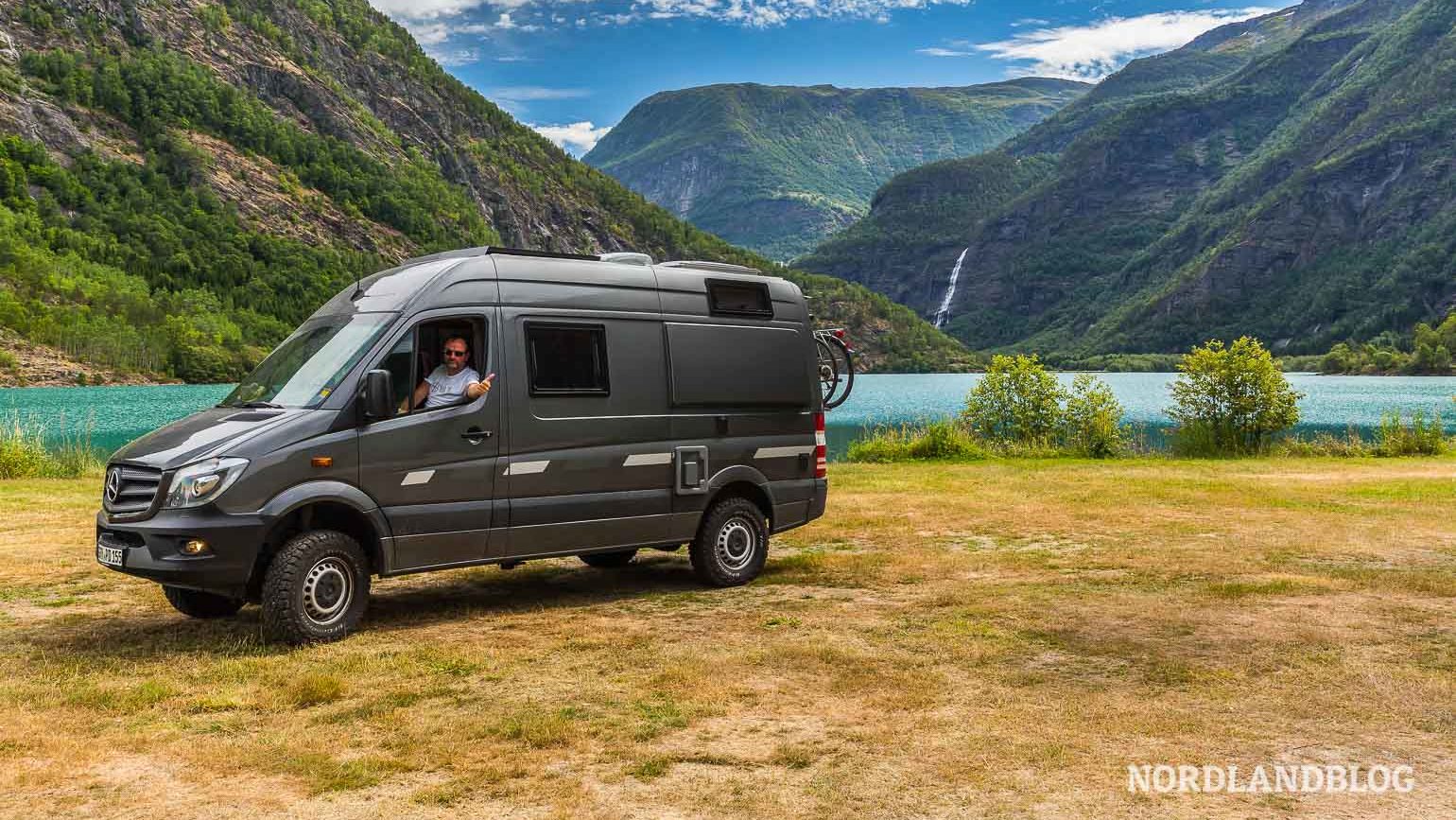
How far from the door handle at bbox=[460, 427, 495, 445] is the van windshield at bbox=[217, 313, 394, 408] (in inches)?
39.9

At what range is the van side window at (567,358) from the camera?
9.35 m

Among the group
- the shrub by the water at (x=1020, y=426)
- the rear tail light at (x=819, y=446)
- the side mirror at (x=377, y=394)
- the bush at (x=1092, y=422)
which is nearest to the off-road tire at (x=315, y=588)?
the side mirror at (x=377, y=394)

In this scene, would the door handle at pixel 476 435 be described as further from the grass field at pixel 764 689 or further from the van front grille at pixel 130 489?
the van front grille at pixel 130 489

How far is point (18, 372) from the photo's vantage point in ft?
335

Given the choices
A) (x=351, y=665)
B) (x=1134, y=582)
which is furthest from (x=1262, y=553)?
(x=351, y=665)

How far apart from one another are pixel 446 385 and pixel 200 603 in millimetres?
2714

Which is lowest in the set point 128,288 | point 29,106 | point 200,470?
point 200,470

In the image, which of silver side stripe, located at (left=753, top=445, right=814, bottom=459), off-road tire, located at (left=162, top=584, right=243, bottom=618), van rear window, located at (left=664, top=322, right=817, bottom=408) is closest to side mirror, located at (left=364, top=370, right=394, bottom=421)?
off-road tire, located at (left=162, top=584, right=243, bottom=618)

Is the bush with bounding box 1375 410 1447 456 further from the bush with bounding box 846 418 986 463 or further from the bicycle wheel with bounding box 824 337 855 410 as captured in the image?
the bicycle wheel with bounding box 824 337 855 410

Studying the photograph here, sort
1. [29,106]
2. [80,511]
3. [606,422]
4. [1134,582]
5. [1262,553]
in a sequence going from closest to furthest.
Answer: [606,422], [1134,582], [1262,553], [80,511], [29,106]

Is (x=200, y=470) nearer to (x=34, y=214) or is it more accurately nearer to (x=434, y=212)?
(x=34, y=214)

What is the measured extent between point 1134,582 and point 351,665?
7.13 meters

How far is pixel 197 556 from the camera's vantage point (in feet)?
24.8

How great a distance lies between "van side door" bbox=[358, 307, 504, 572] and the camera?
27.6 feet
